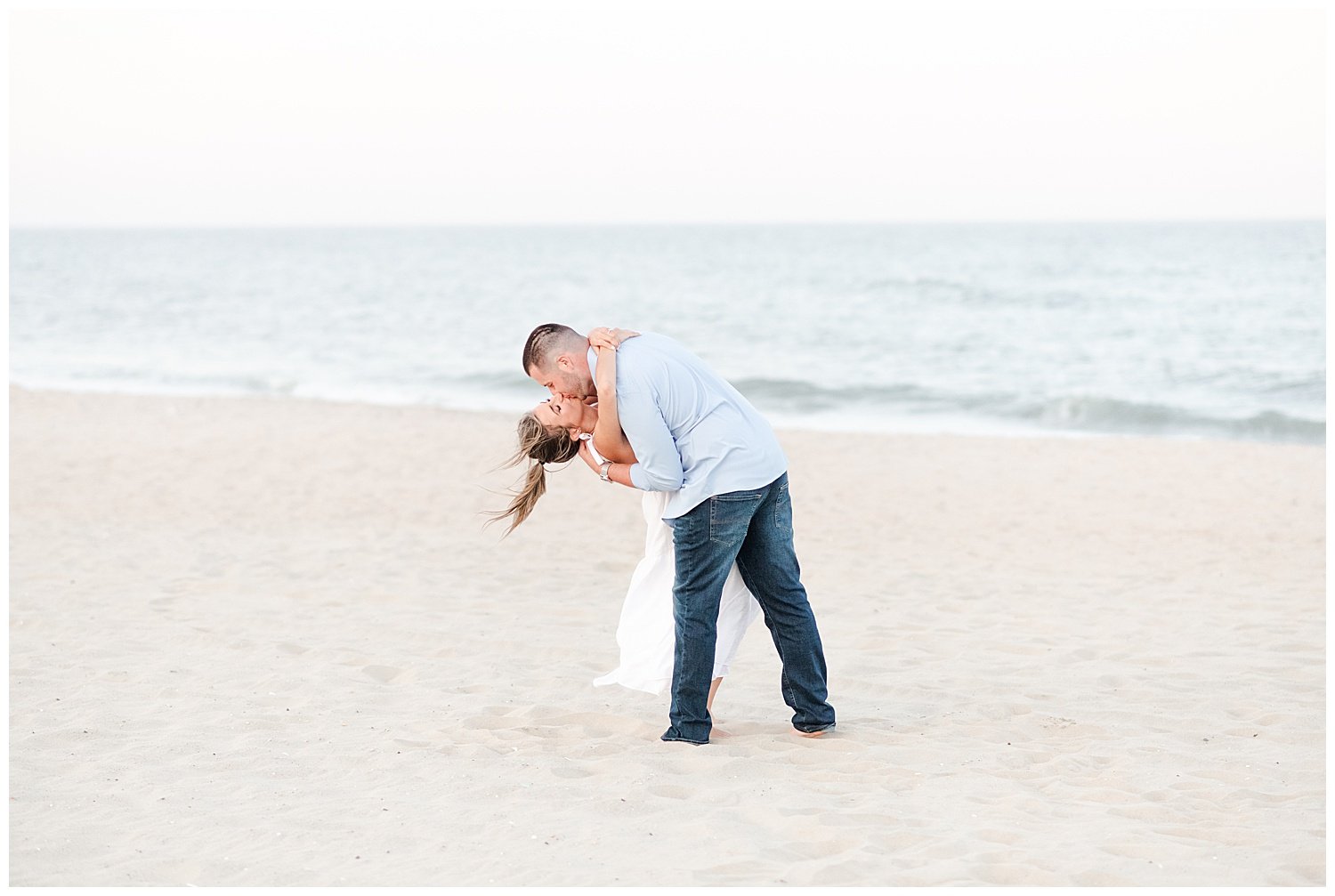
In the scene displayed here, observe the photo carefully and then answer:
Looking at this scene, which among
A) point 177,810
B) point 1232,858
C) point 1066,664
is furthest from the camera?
point 1066,664

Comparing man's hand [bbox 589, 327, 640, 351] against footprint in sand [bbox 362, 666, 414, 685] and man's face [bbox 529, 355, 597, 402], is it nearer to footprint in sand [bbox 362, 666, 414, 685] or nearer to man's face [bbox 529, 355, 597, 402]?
man's face [bbox 529, 355, 597, 402]

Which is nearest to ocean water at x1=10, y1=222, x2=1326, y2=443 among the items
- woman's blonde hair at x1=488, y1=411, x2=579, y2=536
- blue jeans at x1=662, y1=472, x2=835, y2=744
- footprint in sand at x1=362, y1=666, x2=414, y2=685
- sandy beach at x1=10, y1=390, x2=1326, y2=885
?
sandy beach at x1=10, y1=390, x2=1326, y2=885

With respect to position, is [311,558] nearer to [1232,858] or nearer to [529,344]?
[529,344]

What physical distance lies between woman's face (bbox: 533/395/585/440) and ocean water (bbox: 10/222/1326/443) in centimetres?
1269

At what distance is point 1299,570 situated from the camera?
738 cm

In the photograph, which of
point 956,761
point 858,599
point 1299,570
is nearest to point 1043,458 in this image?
point 1299,570

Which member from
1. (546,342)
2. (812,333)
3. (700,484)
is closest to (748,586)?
(700,484)

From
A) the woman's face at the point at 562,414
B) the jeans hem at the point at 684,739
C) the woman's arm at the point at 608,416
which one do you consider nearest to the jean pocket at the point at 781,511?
the woman's arm at the point at 608,416

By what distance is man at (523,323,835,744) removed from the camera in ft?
12.5

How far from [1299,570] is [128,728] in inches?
264

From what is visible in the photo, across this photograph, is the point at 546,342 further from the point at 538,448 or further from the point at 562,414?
the point at 538,448

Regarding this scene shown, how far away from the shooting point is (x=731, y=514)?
392cm

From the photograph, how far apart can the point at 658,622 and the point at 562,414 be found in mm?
895

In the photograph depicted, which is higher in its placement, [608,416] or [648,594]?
[608,416]
